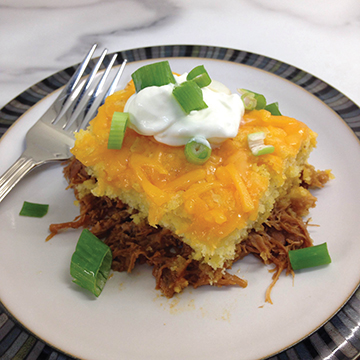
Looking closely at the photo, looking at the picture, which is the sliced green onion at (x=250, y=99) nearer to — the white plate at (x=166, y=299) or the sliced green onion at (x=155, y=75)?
the sliced green onion at (x=155, y=75)

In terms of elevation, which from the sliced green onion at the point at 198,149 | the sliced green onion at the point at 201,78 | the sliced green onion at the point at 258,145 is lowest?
the sliced green onion at the point at 198,149

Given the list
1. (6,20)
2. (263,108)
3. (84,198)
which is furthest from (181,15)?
(84,198)

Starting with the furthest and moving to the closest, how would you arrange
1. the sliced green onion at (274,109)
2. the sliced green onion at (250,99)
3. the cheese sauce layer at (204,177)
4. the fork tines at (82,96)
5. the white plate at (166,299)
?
the fork tines at (82,96)
the sliced green onion at (274,109)
the sliced green onion at (250,99)
the cheese sauce layer at (204,177)
the white plate at (166,299)

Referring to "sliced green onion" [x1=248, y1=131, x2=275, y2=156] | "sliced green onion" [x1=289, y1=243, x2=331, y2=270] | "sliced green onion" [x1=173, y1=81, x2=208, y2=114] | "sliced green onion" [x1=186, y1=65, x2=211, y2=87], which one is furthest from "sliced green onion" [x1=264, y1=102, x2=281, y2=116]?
"sliced green onion" [x1=289, y1=243, x2=331, y2=270]

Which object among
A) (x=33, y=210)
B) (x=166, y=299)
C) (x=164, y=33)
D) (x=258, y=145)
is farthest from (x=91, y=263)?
(x=164, y=33)

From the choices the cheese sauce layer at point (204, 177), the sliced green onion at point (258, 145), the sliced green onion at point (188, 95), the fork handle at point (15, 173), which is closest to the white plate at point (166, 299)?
the fork handle at point (15, 173)

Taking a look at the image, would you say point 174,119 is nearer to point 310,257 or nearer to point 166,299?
point 166,299

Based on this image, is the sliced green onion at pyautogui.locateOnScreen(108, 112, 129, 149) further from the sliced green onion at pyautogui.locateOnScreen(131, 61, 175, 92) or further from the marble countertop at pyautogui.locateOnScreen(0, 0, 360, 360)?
the marble countertop at pyautogui.locateOnScreen(0, 0, 360, 360)

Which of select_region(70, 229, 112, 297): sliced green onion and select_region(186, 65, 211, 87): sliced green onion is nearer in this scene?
select_region(70, 229, 112, 297): sliced green onion
